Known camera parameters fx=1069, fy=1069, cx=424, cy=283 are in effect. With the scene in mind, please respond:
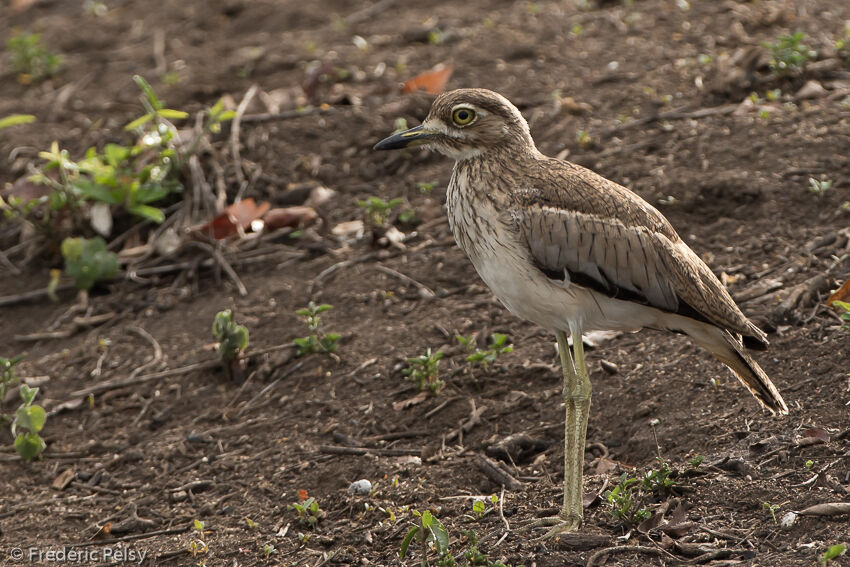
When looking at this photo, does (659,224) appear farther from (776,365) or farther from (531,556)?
(531,556)

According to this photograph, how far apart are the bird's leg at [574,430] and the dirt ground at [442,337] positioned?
3.6 inches

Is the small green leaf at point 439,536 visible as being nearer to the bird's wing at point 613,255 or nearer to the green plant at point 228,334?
the bird's wing at point 613,255

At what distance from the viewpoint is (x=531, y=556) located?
11.9ft

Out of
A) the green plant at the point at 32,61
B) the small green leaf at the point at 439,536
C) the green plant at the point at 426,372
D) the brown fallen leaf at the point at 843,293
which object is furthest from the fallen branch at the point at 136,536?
the green plant at the point at 32,61

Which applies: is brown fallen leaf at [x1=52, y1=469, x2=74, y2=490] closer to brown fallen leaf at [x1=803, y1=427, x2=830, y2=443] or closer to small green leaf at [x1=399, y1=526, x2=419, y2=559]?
small green leaf at [x1=399, y1=526, x2=419, y2=559]

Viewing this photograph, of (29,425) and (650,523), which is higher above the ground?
(650,523)

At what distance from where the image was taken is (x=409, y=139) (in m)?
4.35

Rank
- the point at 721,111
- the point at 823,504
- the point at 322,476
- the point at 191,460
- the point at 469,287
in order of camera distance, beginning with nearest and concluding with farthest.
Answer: the point at 823,504, the point at 322,476, the point at 191,460, the point at 469,287, the point at 721,111

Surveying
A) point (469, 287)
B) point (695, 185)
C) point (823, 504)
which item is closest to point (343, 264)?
point (469, 287)

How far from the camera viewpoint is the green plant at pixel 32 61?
27.1 ft

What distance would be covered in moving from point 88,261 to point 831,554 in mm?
4206

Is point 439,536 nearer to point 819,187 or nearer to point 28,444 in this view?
point 28,444

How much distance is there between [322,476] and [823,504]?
1.94 meters

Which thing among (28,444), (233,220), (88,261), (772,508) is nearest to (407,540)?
(772,508)
